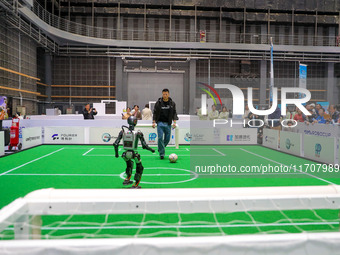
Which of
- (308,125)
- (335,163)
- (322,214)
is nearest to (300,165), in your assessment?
(335,163)

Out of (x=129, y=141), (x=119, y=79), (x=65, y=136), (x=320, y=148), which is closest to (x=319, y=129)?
(x=320, y=148)

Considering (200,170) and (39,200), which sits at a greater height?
(39,200)

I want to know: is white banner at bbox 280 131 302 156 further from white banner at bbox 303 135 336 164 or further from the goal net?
the goal net

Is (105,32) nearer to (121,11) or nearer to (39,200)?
(121,11)

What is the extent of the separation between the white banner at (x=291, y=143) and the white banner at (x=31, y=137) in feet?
38.9

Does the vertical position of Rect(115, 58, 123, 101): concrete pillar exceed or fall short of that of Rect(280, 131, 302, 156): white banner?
it exceeds it

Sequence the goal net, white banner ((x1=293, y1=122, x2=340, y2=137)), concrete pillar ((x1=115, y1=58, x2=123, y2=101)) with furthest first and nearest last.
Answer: concrete pillar ((x1=115, y1=58, x2=123, y2=101))
white banner ((x1=293, y1=122, x2=340, y2=137))
the goal net

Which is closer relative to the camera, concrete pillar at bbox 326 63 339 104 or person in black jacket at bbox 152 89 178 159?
person in black jacket at bbox 152 89 178 159

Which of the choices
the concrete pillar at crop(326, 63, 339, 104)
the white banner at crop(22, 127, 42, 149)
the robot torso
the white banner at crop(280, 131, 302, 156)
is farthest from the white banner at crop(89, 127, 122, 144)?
the concrete pillar at crop(326, 63, 339, 104)

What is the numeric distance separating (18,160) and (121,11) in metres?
23.4

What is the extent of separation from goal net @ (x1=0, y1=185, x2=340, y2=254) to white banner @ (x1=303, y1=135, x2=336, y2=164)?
6.60 metres

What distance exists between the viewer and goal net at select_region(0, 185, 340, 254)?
182cm

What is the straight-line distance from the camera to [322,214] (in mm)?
5324

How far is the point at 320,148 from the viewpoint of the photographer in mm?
11234
